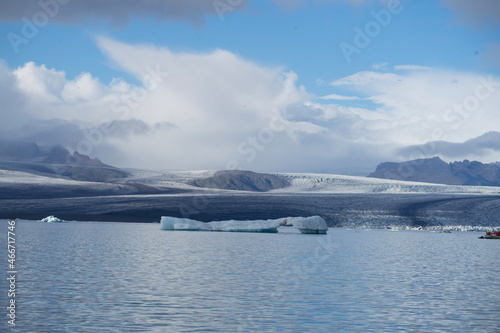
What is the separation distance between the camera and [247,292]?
552 inches

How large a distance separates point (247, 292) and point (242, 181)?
103298 millimetres

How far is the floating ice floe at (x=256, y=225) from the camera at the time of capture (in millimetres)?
41688

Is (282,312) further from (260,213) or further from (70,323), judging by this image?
(260,213)

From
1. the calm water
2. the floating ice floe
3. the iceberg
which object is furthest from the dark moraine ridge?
the calm water

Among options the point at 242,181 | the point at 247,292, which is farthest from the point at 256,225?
the point at 242,181

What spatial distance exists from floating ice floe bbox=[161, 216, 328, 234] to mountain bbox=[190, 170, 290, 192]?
60514 mm

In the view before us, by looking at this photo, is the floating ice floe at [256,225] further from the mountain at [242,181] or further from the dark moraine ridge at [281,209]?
the mountain at [242,181]

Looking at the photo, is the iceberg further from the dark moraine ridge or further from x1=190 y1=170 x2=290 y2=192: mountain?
x1=190 y1=170 x2=290 y2=192: mountain

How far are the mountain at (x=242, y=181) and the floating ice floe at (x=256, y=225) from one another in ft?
199

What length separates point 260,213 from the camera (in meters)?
57.5

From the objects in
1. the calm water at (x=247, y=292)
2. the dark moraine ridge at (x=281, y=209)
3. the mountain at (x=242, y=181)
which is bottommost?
the calm water at (x=247, y=292)

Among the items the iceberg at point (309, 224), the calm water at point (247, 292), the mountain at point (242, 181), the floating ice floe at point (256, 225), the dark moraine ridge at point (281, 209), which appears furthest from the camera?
the mountain at point (242, 181)

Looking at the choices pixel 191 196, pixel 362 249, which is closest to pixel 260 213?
pixel 191 196

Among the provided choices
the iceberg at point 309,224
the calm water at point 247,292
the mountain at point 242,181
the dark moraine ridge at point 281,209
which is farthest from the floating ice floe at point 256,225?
the mountain at point 242,181
